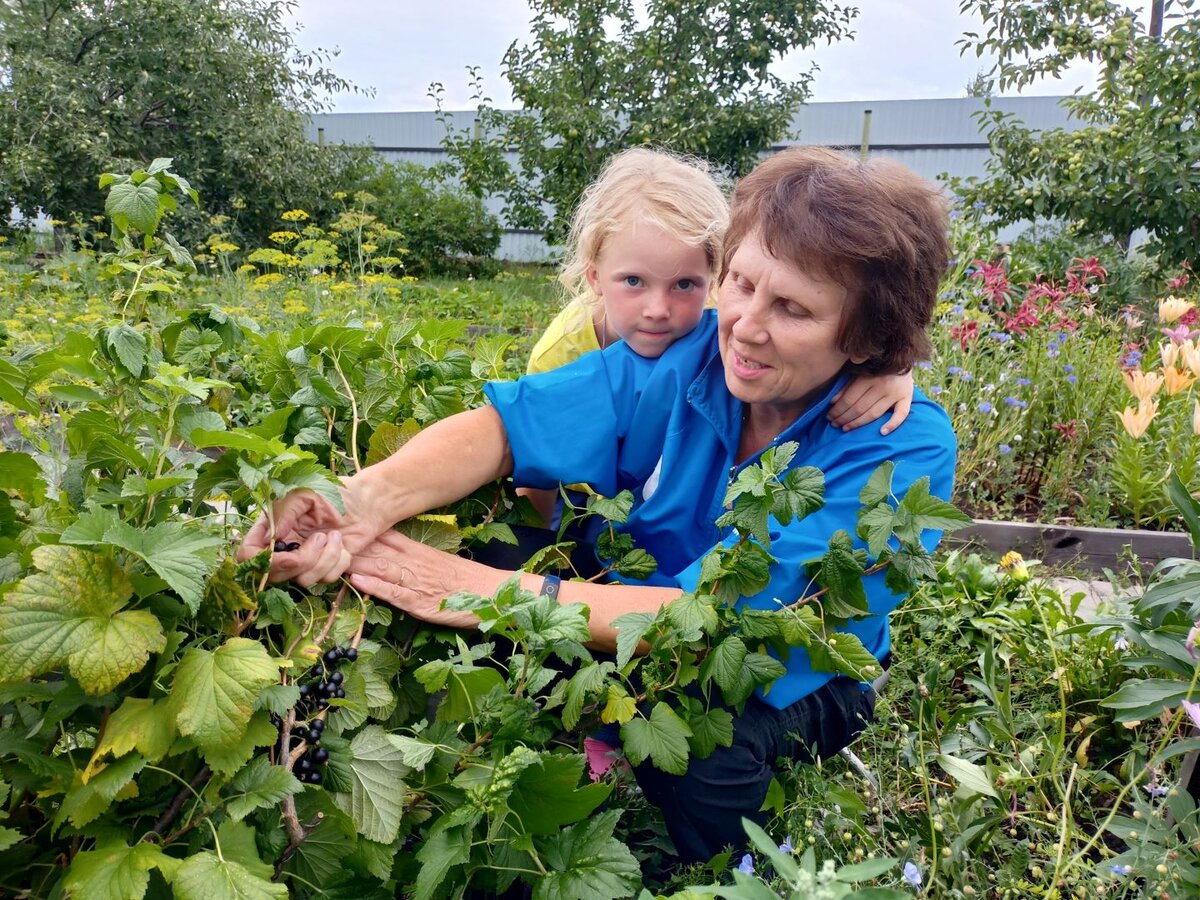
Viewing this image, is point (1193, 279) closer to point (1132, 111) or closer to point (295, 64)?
point (1132, 111)

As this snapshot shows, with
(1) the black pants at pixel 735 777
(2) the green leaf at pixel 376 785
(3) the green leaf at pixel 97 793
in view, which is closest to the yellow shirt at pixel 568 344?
(1) the black pants at pixel 735 777

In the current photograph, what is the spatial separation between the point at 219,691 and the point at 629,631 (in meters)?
0.55

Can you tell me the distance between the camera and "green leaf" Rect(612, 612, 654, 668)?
1.26m

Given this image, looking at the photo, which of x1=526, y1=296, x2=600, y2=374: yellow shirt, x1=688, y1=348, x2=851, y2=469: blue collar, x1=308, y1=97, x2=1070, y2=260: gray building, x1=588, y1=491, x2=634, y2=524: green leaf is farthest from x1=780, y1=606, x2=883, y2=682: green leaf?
x1=308, y1=97, x2=1070, y2=260: gray building

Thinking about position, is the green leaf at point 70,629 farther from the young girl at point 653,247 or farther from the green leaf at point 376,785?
the young girl at point 653,247

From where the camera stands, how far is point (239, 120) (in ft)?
37.4

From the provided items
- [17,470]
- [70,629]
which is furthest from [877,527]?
[17,470]

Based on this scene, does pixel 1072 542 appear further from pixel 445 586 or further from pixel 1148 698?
pixel 445 586

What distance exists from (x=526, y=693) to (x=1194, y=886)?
980mm

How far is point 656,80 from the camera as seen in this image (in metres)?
9.80

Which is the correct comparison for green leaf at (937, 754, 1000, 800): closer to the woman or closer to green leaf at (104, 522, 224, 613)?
the woman

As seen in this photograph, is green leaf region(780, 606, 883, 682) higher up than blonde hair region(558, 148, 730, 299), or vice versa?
blonde hair region(558, 148, 730, 299)

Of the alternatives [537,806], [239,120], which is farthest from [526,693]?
[239,120]

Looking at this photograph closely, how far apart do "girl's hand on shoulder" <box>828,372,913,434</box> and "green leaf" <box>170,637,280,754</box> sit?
113 cm
